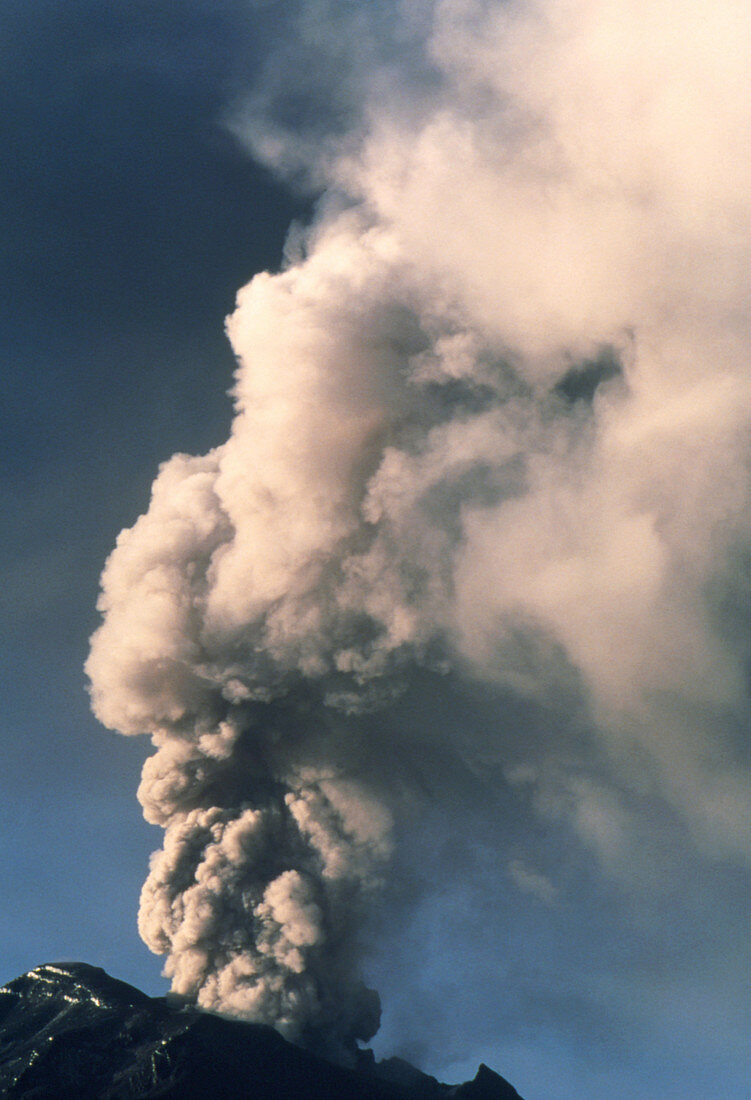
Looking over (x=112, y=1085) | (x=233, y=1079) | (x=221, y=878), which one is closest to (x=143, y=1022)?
(x=112, y=1085)

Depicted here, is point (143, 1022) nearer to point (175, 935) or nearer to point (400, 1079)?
point (175, 935)

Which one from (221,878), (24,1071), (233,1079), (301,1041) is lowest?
(24,1071)

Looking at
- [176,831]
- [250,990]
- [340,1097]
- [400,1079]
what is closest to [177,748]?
[176,831]

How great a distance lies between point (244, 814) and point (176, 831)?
4.37 metres

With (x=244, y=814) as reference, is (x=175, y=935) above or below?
below

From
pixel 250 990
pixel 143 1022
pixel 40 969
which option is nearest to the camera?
pixel 250 990

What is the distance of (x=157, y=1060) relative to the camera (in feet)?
164

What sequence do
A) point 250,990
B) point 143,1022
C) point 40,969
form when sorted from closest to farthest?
1. point 250,990
2. point 143,1022
3. point 40,969

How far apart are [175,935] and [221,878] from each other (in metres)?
5.21

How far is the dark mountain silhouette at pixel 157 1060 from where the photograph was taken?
49.4 m

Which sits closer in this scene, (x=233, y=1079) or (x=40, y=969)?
(x=233, y=1079)

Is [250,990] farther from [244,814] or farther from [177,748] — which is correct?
[177,748]

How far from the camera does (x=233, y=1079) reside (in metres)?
49.7

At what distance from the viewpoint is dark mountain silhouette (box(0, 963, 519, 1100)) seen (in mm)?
49375
